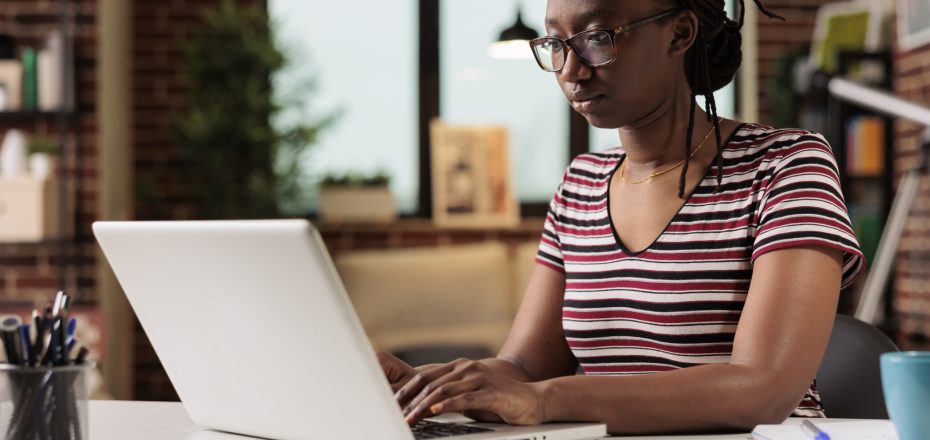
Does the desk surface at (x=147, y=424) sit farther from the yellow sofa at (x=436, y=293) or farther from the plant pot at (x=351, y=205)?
the plant pot at (x=351, y=205)

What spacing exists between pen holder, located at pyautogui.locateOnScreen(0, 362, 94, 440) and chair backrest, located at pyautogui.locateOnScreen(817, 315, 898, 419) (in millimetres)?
1002

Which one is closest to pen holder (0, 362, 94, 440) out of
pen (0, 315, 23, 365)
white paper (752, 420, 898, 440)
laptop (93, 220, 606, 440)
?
pen (0, 315, 23, 365)

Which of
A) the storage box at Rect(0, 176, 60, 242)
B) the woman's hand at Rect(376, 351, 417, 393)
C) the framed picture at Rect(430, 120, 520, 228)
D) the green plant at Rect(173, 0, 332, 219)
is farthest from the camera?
the framed picture at Rect(430, 120, 520, 228)

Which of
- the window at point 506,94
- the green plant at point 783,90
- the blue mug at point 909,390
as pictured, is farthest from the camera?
the window at point 506,94

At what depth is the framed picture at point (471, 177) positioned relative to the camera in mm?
4961

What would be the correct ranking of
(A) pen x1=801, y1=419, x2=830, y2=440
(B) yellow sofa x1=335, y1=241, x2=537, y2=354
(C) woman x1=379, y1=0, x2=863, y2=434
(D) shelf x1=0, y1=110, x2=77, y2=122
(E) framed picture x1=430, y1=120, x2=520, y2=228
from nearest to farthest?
1. (A) pen x1=801, y1=419, x2=830, y2=440
2. (C) woman x1=379, y1=0, x2=863, y2=434
3. (D) shelf x1=0, y1=110, x2=77, y2=122
4. (B) yellow sofa x1=335, y1=241, x2=537, y2=354
5. (E) framed picture x1=430, y1=120, x2=520, y2=228

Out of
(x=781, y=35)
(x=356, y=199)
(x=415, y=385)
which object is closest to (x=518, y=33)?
(x=356, y=199)

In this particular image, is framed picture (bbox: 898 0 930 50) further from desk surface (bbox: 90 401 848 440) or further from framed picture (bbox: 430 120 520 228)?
desk surface (bbox: 90 401 848 440)

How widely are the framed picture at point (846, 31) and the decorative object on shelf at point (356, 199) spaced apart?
1.97 m

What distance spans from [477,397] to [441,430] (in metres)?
0.05

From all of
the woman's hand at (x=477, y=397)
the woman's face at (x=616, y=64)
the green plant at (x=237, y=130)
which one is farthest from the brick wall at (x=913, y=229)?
the woman's hand at (x=477, y=397)

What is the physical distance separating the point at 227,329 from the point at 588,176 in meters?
0.79

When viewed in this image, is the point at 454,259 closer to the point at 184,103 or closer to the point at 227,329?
the point at 184,103

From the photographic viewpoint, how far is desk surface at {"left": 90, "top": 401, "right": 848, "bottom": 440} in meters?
1.10
